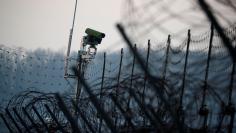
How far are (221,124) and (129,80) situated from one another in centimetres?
174

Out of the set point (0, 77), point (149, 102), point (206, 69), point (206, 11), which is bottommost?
point (0, 77)

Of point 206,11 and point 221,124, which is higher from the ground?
point 206,11

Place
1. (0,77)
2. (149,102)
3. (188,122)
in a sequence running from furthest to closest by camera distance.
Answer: (0,77)
(149,102)
(188,122)

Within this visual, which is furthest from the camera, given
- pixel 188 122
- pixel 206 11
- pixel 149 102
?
pixel 149 102

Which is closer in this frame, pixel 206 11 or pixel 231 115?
pixel 206 11

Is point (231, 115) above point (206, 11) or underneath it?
underneath

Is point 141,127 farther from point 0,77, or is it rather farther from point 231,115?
point 0,77

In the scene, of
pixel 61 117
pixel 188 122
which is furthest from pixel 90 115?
pixel 188 122

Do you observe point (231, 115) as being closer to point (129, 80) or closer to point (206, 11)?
point (129, 80)

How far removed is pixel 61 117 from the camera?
9773mm

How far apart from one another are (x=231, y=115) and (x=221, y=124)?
214 millimetres

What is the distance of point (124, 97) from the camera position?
21.9 ft

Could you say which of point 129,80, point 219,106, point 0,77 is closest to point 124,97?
point 129,80

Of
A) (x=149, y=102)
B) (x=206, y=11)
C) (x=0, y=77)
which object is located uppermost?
(x=206, y=11)
